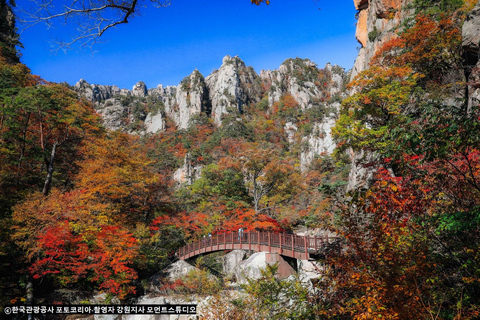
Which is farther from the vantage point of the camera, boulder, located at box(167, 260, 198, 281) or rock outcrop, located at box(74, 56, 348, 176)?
rock outcrop, located at box(74, 56, 348, 176)

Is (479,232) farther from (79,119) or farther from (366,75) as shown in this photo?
(79,119)

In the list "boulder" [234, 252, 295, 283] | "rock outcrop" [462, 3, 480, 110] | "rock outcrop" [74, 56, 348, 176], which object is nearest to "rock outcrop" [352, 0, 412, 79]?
"rock outcrop" [462, 3, 480, 110]

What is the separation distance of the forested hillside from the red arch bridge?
1.05 meters

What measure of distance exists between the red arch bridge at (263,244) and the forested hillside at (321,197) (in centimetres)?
105

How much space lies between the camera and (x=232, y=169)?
1884 cm

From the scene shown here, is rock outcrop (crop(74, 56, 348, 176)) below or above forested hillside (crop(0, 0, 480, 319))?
above

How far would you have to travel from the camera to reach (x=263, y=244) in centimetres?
1179

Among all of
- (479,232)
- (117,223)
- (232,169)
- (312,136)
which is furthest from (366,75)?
(312,136)

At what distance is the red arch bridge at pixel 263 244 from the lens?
32.7 feet

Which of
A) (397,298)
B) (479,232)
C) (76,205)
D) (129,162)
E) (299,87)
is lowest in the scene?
(397,298)

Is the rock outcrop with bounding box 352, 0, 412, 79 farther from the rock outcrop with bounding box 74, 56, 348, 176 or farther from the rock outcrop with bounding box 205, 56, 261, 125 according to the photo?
the rock outcrop with bounding box 205, 56, 261, 125

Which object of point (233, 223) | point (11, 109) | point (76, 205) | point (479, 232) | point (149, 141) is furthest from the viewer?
point (149, 141)

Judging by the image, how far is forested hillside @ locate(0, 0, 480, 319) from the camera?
3.13m

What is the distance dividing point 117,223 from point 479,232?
1243cm
